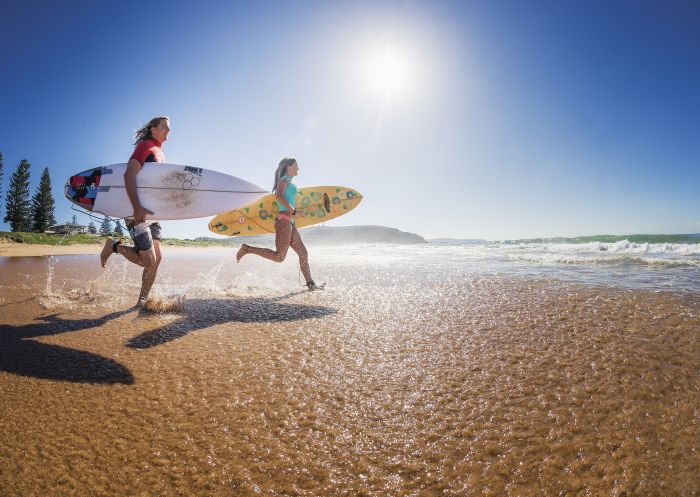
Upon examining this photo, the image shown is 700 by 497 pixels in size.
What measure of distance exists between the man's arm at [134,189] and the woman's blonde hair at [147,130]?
0.49 m

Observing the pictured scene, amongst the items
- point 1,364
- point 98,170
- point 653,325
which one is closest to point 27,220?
point 98,170

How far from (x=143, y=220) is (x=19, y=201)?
49457mm

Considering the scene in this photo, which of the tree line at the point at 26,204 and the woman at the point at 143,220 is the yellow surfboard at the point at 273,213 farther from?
the tree line at the point at 26,204

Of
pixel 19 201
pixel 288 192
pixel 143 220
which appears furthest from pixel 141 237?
pixel 19 201

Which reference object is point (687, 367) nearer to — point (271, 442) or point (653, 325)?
point (653, 325)

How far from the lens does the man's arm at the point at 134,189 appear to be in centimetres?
351

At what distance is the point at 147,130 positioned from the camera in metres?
3.93

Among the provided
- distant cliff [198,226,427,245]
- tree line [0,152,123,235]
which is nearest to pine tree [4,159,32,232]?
tree line [0,152,123,235]

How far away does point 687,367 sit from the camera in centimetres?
170

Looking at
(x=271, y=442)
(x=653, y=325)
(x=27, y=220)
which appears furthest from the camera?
(x=27, y=220)

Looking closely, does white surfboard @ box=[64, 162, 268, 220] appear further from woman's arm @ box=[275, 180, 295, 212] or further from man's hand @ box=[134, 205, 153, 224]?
woman's arm @ box=[275, 180, 295, 212]

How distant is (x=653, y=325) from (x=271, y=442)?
2.76m

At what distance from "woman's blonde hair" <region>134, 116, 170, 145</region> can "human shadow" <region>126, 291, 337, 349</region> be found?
205cm

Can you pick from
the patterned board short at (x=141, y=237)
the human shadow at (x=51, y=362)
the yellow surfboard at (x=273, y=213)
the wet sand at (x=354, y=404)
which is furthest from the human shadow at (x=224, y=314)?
the yellow surfboard at (x=273, y=213)
